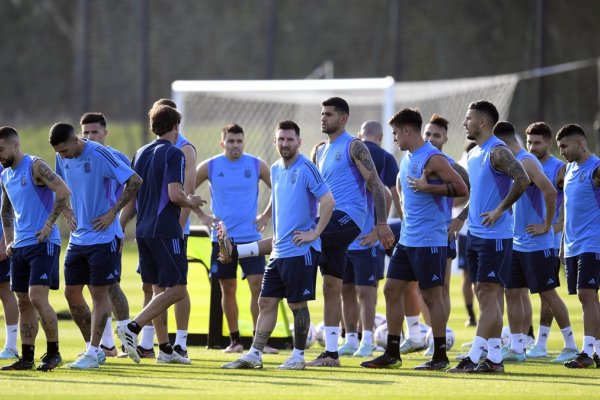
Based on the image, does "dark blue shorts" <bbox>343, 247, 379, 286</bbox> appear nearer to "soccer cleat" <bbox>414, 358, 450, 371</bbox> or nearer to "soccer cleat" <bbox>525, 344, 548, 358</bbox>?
"soccer cleat" <bbox>525, 344, 548, 358</bbox>

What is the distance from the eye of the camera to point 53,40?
160ft

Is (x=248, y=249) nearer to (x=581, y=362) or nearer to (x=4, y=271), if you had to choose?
(x=4, y=271)

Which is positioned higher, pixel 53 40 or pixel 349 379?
pixel 53 40

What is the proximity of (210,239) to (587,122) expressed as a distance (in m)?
22.7

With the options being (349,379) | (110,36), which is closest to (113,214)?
(349,379)

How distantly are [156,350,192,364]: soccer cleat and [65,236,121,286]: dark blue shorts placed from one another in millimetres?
940

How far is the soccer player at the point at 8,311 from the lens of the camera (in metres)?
11.9

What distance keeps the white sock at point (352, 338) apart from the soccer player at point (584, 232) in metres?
2.35

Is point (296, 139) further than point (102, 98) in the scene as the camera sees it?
No

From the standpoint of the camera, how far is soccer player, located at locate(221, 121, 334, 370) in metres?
11.0

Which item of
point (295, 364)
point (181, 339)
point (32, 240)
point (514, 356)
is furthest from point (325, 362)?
point (32, 240)

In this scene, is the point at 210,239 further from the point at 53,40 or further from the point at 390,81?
the point at 53,40

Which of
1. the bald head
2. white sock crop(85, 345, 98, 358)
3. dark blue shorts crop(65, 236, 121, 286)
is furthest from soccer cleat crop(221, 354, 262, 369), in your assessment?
the bald head

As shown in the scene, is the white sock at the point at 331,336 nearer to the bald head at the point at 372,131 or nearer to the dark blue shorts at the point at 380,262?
the dark blue shorts at the point at 380,262
